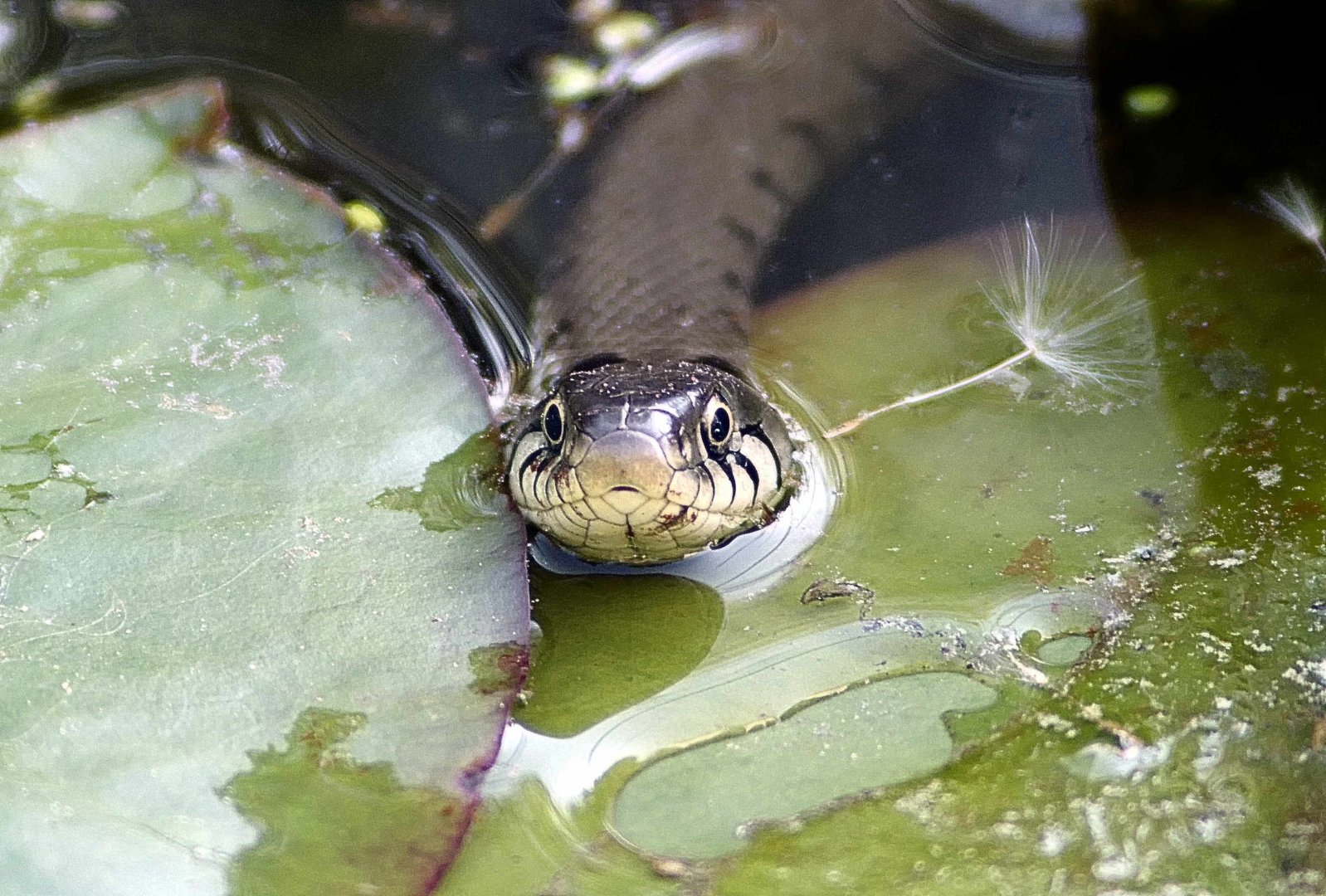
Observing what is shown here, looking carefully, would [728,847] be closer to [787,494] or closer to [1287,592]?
[787,494]

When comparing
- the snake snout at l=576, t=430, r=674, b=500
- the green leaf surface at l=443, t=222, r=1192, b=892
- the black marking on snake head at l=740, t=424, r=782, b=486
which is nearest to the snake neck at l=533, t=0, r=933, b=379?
the black marking on snake head at l=740, t=424, r=782, b=486

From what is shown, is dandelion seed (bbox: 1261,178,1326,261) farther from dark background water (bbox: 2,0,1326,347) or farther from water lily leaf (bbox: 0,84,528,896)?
water lily leaf (bbox: 0,84,528,896)

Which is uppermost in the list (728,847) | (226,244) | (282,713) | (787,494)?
(226,244)

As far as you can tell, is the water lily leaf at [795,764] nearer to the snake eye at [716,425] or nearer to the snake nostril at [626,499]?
the snake nostril at [626,499]

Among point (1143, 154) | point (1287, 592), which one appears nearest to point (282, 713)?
point (1287, 592)

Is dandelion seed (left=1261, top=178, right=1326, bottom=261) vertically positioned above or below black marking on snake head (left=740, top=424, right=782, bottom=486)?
above

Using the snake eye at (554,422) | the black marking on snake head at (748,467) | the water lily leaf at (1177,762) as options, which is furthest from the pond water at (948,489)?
the snake eye at (554,422)

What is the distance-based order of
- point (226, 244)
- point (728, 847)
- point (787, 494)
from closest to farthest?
point (728, 847)
point (226, 244)
point (787, 494)
